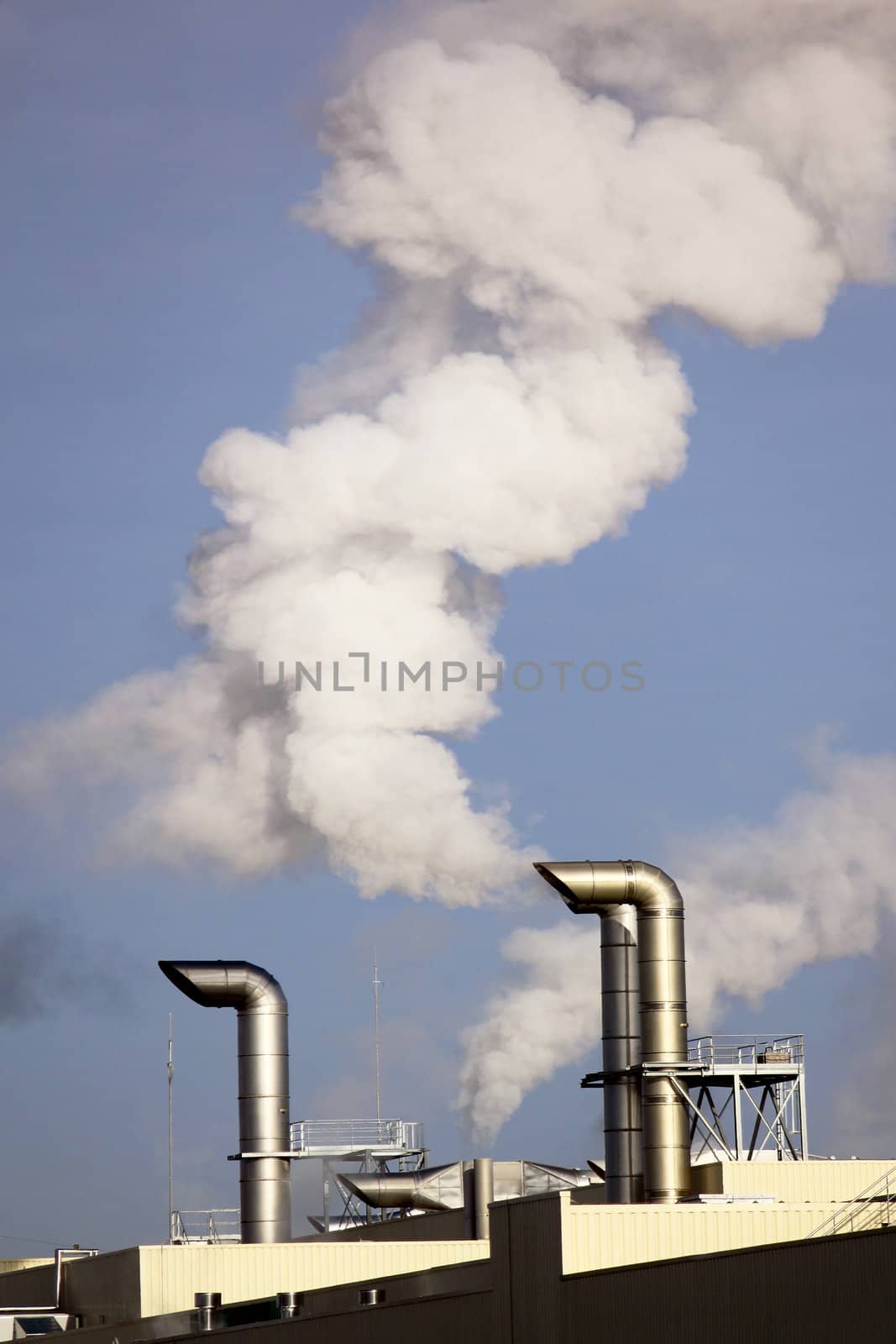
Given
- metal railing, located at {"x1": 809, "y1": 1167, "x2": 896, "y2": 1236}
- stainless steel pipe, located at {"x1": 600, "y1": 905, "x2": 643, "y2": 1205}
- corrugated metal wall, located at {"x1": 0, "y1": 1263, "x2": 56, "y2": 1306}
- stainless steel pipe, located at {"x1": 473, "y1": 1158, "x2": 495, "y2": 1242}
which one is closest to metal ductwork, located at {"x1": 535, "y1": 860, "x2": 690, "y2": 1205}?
stainless steel pipe, located at {"x1": 600, "y1": 905, "x2": 643, "y2": 1205}

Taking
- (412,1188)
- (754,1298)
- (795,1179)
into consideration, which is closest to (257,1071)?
(412,1188)

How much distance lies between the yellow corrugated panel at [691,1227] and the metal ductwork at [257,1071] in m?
19.1

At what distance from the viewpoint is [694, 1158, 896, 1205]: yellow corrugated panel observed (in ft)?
151

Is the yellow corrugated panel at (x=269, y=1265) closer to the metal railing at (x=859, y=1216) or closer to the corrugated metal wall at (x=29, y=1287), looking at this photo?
the corrugated metal wall at (x=29, y=1287)

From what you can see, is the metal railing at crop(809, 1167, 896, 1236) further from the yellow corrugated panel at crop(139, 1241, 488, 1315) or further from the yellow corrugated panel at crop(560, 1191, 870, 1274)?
the yellow corrugated panel at crop(139, 1241, 488, 1315)

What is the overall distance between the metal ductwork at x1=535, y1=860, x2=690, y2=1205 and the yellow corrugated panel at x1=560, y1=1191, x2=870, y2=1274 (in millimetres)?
8285

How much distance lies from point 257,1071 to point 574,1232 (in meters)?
20.6

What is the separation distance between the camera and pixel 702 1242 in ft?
122

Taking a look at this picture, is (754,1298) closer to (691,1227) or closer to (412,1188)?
(691,1227)

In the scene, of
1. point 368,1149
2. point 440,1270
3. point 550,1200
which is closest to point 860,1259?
point 550,1200

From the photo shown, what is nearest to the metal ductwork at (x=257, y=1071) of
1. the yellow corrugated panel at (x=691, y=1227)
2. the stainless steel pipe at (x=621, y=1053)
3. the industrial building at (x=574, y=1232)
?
the industrial building at (x=574, y=1232)

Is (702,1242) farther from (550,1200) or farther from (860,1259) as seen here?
(860,1259)

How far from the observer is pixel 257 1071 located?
5534 cm

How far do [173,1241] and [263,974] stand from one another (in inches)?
302
